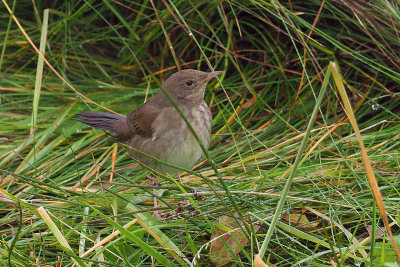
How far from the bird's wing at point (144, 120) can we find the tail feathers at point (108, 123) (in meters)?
0.07

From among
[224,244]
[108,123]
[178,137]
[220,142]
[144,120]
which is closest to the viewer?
[224,244]

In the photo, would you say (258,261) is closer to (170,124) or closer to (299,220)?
(299,220)

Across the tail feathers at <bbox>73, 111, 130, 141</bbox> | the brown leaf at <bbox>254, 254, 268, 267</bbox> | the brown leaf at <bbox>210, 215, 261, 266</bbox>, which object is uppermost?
the brown leaf at <bbox>254, 254, 268, 267</bbox>

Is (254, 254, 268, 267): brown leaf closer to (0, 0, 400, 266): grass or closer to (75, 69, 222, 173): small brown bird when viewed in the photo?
(0, 0, 400, 266): grass

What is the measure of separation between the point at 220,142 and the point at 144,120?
68cm

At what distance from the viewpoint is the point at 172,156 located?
3826 mm

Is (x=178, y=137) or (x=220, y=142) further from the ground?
(x=178, y=137)

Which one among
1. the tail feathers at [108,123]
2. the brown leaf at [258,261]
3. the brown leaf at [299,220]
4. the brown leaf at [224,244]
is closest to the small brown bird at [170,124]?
the tail feathers at [108,123]

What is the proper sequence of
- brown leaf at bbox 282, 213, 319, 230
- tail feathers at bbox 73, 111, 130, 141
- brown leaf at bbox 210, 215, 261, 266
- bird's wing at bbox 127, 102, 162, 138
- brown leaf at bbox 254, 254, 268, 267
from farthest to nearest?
tail feathers at bbox 73, 111, 130, 141
bird's wing at bbox 127, 102, 162, 138
brown leaf at bbox 282, 213, 319, 230
brown leaf at bbox 210, 215, 261, 266
brown leaf at bbox 254, 254, 268, 267

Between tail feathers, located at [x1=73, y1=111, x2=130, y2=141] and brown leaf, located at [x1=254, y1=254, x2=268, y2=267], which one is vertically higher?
brown leaf, located at [x1=254, y1=254, x2=268, y2=267]

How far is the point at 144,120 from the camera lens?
4090 millimetres

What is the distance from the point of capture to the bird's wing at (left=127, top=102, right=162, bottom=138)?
13.2 feet

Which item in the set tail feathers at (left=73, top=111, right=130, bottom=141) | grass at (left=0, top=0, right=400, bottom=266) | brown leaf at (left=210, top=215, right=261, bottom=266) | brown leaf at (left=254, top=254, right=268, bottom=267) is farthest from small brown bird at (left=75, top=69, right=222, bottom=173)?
brown leaf at (left=254, top=254, right=268, bottom=267)

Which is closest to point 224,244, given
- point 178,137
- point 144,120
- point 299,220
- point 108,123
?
point 299,220
